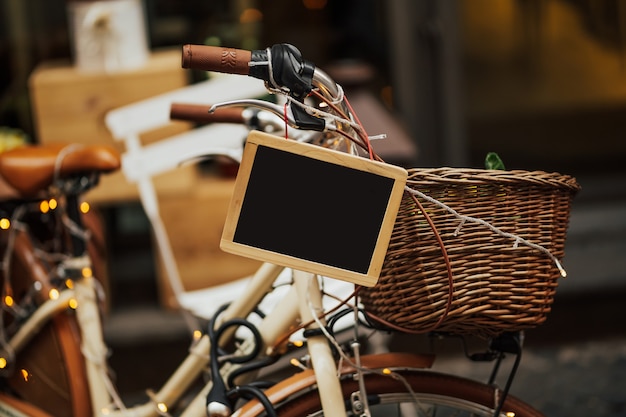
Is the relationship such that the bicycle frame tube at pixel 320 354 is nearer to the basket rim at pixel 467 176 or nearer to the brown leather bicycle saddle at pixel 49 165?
the basket rim at pixel 467 176

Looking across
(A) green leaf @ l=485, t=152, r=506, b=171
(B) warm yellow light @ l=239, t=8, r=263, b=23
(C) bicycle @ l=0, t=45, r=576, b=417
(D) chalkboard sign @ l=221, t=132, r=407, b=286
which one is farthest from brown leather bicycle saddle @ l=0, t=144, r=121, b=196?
(B) warm yellow light @ l=239, t=8, r=263, b=23

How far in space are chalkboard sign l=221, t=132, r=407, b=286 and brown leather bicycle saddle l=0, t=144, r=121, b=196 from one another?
1.07m

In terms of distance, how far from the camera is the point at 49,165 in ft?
9.25

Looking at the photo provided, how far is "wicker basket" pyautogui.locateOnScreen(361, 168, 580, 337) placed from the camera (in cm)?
197

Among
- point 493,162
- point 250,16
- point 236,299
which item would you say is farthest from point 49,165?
point 250,16

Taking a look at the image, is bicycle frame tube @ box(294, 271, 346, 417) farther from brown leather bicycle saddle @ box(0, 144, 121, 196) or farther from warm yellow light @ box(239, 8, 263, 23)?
warm yellow light @ box(239, 8, 263, 23)

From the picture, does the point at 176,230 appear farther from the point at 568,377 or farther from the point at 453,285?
the point at 453,285

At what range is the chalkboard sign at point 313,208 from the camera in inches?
71.3

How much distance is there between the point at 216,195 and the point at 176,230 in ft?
0.82

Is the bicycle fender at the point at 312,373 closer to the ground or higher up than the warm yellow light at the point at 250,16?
closer to the ground

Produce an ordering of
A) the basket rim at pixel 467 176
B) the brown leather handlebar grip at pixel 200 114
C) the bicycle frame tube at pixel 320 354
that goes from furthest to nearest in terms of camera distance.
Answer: the brown leather handlebar grip at pixel 200 114
the bicycle frame tube at pixel 320 354
the basket rim at pixel 467 176

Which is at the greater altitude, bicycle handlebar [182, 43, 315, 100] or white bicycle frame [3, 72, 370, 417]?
bicycle handlebar [182, 43, 315, 100]

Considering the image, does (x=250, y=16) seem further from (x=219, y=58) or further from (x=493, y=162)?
(x=219, y=58)

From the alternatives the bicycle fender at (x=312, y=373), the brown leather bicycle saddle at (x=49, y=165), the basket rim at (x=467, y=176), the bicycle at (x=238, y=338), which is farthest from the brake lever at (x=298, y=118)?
the brown leather bicycle saddle at (x=49, y=165)
